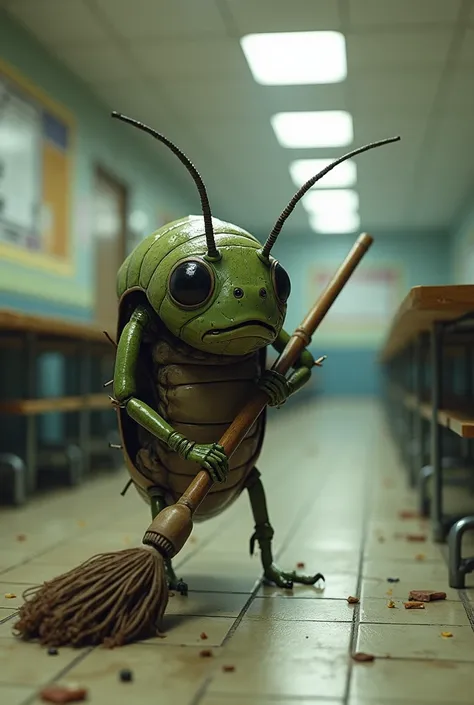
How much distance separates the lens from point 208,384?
1983 mm

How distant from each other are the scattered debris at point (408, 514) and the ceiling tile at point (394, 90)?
3.70 meters

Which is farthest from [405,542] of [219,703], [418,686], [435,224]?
[435,224]

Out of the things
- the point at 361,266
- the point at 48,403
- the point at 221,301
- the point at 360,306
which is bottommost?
the point at 48,403

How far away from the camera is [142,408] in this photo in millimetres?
1867

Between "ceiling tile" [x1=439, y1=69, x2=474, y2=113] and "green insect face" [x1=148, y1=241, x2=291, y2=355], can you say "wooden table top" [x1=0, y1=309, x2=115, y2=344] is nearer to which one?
"green insect face" [x1=148, y1=241, x2=291, y2=355]

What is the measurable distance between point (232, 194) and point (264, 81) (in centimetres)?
454

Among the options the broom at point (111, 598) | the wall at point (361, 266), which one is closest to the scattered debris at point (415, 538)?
the broom at point (111, 598)

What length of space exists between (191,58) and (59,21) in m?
1.00

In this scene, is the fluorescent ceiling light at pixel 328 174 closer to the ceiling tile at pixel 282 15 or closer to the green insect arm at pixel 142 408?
the ceiling tile at pixel 282 15

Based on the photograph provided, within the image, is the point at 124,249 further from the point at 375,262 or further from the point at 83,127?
the point at 375,262

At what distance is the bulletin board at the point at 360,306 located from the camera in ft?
46.8

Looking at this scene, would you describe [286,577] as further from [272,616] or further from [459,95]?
[459,95]

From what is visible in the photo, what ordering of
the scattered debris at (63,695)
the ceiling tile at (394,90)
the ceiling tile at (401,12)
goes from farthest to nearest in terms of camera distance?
1. the ceiling tile at (394,90)
2. the ceiling tile at (401,12)
3. the scattered debris at (63,695)

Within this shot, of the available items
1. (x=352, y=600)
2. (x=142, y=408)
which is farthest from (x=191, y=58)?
(x=352, y=600)
